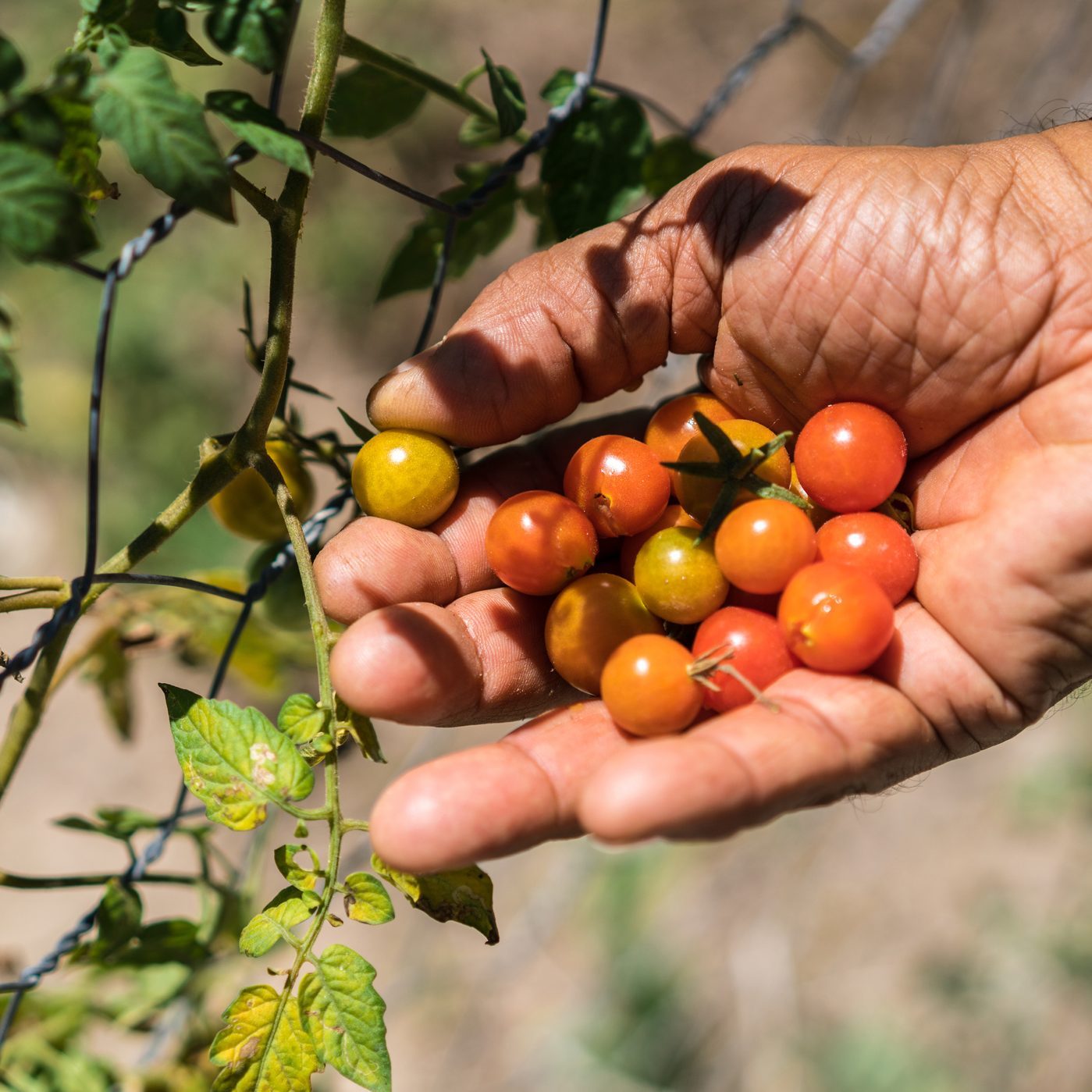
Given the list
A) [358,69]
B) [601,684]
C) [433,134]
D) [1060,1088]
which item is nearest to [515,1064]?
[1060,1088]

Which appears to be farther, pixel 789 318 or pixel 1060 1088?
pixel 1060 1088

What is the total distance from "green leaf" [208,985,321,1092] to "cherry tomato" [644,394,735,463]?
3.43 ft

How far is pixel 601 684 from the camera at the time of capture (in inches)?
55.6

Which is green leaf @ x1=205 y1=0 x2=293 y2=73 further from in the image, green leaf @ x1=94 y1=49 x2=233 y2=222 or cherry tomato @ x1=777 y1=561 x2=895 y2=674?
cherry tomato @ x1=777 y1=561 x2=895 y2=674

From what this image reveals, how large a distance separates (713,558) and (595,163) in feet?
2.42

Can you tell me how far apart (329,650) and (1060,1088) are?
3.12m

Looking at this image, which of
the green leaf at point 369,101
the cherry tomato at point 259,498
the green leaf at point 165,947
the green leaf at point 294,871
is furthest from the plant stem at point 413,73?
the green leaf at point 165,947

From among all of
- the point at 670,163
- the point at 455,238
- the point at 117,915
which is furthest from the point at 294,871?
the point at 670,163

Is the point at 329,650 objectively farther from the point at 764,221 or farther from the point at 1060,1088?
the point at 1060,1088

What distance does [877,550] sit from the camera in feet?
4.98

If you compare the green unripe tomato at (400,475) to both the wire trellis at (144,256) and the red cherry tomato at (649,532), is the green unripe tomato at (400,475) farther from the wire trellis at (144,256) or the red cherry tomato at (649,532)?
the red cherry tomato at (649,532)

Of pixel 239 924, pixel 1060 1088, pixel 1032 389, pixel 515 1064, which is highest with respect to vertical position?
pixel 1032 389

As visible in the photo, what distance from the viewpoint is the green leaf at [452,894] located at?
4.23 feet

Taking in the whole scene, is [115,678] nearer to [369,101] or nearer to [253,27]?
[369,101]
